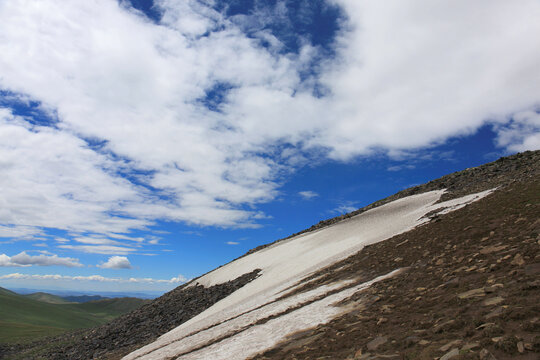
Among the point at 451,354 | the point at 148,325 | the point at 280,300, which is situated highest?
the point at 280,300

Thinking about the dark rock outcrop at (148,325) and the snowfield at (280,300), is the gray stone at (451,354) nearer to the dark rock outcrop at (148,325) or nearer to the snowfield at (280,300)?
the snowfield at (280,300)

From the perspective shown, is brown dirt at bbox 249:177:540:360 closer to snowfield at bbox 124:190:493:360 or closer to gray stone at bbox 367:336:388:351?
gray stone at bbox 367:336:388:351

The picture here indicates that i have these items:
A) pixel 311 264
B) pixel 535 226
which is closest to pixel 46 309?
pixel 311 264

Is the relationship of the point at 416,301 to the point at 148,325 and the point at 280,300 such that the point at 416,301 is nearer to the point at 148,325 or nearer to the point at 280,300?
the point at 280,300

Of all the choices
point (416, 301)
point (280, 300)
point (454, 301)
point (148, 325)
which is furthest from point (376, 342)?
point (148, 325)

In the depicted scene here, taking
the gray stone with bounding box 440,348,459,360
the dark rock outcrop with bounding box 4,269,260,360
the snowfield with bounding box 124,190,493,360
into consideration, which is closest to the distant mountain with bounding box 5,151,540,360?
the gray stone with bounding box 440,348,459,360

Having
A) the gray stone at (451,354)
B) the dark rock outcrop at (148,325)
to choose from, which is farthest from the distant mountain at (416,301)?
the dark rock outcrop at (148,325)

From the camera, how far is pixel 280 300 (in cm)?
2170

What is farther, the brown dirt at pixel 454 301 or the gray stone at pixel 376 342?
the gray stone at pixel 376 342

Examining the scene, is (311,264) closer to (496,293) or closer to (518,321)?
(496,293)

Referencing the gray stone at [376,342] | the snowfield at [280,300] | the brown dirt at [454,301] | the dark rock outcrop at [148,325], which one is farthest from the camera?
the dark rock outcrop at [148,325]

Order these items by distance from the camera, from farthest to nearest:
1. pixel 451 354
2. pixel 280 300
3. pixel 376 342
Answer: pixel 280 300 → pixel 376 342 → pixel 451 354

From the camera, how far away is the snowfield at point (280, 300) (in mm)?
15008

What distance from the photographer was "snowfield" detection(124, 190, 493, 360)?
15.0 metres
